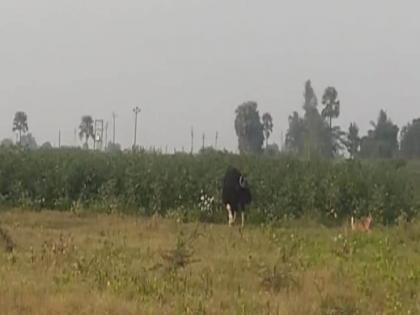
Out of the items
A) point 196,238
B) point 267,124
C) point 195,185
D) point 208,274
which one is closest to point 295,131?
point 267,124

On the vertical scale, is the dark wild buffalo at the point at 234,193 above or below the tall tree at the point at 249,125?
below

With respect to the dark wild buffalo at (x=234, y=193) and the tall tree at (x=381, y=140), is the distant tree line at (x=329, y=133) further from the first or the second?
the dark wild buffalo at (x=234, y=193)

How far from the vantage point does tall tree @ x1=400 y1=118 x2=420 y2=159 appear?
44500mm

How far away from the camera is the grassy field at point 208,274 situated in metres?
7.25

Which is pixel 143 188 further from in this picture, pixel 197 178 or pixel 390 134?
pixel 390 134

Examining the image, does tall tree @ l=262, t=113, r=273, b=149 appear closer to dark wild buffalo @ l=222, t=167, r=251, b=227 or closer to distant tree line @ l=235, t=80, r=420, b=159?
distant tree line @ l=235, t=80, r=420, b=159

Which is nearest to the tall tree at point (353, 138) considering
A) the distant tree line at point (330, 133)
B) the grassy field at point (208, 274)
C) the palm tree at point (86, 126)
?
the distant tree line at point (330, 133)

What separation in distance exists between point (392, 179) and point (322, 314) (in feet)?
44.0

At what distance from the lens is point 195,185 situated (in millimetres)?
19719

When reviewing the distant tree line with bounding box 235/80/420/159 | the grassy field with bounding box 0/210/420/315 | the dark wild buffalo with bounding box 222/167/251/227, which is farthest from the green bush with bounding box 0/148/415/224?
the distant tree line with bounding box 235/80/420/159

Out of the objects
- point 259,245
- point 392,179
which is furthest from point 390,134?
A: point 259,245

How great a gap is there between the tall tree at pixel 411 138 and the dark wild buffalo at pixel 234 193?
27.9 metres

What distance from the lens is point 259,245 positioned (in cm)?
1202

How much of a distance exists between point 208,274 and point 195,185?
35.6ft
